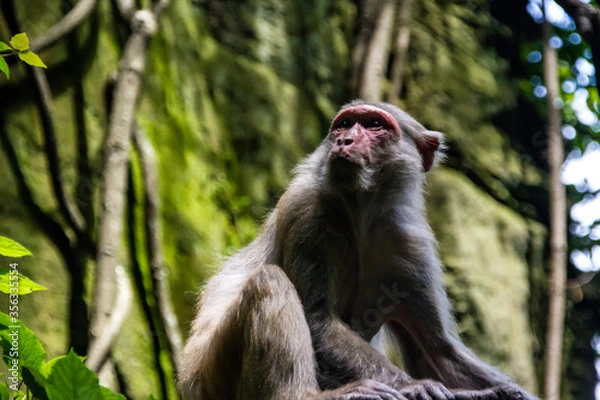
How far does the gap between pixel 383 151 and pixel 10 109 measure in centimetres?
334

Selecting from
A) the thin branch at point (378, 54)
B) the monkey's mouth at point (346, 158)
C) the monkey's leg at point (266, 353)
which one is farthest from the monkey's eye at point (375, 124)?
the thin branch at point (378, 54)

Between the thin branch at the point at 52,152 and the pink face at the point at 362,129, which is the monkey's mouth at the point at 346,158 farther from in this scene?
the thin branch at the point at 52,152

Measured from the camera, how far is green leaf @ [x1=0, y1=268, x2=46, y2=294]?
3373mm

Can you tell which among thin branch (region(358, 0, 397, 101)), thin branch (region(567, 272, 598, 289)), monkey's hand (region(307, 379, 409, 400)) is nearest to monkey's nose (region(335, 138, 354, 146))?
monkey's hand (region(307, 379, 409, 400))

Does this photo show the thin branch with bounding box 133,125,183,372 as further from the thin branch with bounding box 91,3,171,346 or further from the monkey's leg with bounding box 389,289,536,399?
the monkey's leg with bounding box 389,289,536,399

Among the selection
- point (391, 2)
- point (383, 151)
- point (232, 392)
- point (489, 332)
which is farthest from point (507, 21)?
point (232, 392)

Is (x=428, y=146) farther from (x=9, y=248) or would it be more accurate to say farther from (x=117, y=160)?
(x=9, y=248)

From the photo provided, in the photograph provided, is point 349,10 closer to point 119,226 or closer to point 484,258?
point 484,258

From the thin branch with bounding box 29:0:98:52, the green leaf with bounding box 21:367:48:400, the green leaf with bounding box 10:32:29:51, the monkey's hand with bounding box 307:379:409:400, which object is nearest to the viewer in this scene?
the green leaf with bounding box 21:367:48:400

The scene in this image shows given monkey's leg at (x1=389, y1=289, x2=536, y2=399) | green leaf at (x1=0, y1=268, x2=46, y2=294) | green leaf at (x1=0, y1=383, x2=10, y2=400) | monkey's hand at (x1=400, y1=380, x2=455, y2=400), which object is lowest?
monkey's leg at (x1=389, y1=289, x2=536, y2=399)

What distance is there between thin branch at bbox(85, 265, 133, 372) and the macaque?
75 centimetres

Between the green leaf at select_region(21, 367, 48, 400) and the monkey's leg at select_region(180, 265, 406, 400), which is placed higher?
the green leaf at select_region(21, 367, 48, 400)

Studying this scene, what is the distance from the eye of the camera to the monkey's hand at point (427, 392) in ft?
14.6

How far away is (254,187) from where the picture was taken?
884 cm
